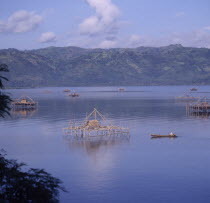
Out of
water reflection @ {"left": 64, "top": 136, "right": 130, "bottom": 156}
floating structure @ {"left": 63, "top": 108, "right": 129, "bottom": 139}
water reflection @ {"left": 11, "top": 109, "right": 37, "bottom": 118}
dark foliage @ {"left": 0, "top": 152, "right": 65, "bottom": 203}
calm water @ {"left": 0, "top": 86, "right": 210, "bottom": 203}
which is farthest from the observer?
water reflection @ {"left": 11, "top": 109, "right": 37, "bottom": 118}

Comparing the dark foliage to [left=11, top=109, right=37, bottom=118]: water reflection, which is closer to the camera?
the dark foliage

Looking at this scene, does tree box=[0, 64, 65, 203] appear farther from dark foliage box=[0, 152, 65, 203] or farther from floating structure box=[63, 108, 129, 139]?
floating structure box=[63, 108, 129, 139]

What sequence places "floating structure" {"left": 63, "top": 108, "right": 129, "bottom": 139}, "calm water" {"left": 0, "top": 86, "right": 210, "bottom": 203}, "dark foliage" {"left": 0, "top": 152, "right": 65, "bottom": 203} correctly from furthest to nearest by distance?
"floating structure" {"left": 63, "top": 108, "right": 129, "bottom": 139} < "calm water" {"left": 0, "top": 86, "right": 210, "bottom": 203} < "dark foliage" {"left": 0, "top": 152, "right": 65, "bottom": 203}

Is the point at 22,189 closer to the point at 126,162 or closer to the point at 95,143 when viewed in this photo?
the point at 126,162

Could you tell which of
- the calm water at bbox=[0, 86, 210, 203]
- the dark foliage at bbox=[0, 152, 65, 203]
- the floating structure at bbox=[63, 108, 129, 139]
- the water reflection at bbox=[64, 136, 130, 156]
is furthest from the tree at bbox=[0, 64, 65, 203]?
the floating structure at bbox=[63, 108, 129, 139]

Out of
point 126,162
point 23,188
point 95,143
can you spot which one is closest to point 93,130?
point 95,143

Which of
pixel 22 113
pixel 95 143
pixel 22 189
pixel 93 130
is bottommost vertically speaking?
pixel 95 143

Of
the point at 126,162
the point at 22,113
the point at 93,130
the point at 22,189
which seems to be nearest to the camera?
the point at 22,189

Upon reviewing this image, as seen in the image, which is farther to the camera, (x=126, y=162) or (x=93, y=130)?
(x=93, y=130)

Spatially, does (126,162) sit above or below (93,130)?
below

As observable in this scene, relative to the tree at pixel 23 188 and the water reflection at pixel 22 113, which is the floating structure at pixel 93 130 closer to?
the water reflection at pixel 22 113

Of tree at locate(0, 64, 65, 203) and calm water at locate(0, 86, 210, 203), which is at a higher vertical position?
tree at locate(0, 64, 65, 203)

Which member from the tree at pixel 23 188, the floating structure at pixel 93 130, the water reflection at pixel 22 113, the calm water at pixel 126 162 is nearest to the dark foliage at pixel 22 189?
the tree at pixel 23 188

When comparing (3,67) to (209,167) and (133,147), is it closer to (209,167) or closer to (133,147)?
(209,167)
